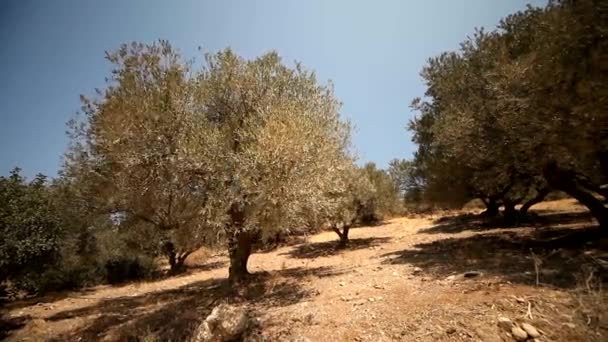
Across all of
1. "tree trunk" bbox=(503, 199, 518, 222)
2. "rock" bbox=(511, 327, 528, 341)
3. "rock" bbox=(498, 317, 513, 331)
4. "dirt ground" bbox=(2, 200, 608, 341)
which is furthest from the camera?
"tree trunk" bbox=(503, 199, 518, 222)

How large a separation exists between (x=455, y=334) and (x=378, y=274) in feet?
18.5

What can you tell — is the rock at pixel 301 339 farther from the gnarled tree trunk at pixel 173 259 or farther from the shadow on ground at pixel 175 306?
the gnarled tree trunk at pixel 173 259

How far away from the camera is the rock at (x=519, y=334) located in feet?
18.5

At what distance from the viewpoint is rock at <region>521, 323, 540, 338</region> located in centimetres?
565

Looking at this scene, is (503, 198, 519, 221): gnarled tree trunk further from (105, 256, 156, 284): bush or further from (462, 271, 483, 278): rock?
(105, 256, 156, 284): bush

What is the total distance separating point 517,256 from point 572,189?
451 cm

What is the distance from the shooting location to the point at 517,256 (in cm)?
1113

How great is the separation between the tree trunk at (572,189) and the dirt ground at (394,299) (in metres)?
0.70

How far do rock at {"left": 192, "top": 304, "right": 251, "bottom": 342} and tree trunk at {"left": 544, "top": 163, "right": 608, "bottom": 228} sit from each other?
1213 centimetres

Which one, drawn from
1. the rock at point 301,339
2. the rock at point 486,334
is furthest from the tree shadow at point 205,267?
the rock at point 486,334

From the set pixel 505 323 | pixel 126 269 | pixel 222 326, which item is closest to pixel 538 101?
pixel 505 323

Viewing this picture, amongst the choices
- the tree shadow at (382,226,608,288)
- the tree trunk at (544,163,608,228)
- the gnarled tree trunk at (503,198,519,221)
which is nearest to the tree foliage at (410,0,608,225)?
the tree trunk at (544,163,608,228)

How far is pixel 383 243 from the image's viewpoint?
810 inches

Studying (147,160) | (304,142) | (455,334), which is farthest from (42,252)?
(455,334)
